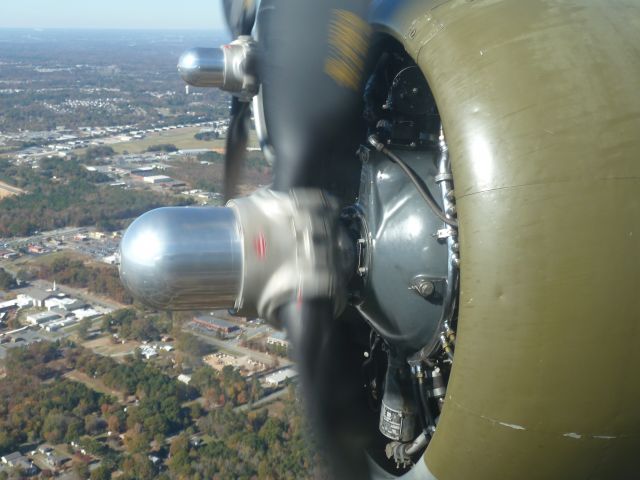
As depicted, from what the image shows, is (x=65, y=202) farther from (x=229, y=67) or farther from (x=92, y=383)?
(x=229, y=67)

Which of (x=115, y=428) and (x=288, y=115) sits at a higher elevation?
(x=288, y=115)

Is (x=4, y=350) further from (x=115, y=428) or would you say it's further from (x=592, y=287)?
(x=592, y=287)

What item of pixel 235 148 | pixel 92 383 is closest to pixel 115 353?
pixel 92 383

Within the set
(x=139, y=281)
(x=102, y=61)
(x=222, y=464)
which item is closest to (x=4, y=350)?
(x=222, y=464)

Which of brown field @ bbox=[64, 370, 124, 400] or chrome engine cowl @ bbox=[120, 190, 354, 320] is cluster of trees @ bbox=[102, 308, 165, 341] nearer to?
brown field @ bbox=[64, 370, 124, 400]

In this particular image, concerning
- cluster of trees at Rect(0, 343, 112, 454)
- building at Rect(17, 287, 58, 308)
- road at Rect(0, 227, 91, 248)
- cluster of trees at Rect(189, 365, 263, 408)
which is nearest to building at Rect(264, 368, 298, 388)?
cluster of trees at Rect(189, 365, 263, 408)

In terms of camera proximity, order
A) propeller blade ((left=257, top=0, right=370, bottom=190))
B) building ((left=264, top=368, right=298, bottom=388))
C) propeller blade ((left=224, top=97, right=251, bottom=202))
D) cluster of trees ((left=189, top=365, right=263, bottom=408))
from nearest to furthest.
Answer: propeller blade ((left=257, top=0, right=370, bottom=190))
propeller blade ((left=224, top=97, right=251, bottom=202))
cluster of trees ((left=189, top=365, right=263, bottom=408))
building ((left=264, top=368, right=298, bottom=388))
